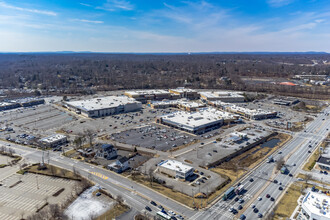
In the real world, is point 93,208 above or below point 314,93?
below

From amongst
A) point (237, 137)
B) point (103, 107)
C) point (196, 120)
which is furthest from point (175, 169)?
point (103, 107)

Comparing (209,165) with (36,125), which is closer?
(209,165)

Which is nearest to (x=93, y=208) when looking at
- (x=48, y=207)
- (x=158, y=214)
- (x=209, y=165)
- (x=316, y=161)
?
(x=48, y=207)

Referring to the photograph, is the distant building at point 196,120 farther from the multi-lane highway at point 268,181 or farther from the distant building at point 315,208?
the distant building at point 315,208

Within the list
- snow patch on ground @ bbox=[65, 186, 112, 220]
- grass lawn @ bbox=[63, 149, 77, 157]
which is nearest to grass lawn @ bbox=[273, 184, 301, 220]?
snow patch on ground @ bbox=[65, 186, 112, 220]

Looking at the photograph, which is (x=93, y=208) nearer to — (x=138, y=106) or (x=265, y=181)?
(x=265, y=181)

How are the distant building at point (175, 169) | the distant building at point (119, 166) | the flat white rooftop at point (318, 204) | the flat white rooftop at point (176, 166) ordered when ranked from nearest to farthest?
the flat white rooftop at point (318, 204), the distant building at point (175, 169), the flat white rooftop at point (176, 166), the distant building at point (119, 166)

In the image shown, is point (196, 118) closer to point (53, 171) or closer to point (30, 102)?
point (53, 171)

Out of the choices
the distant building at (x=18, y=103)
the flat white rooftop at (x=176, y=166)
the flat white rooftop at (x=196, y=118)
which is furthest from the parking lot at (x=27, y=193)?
the distant building at (x=18, y=103)

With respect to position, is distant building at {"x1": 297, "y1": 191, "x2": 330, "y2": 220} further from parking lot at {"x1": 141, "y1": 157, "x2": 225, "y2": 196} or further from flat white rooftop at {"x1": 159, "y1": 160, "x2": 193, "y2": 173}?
flat white rooftop at {"x1": 159, "y1": 160, "x2": 193, "y2": 173}
